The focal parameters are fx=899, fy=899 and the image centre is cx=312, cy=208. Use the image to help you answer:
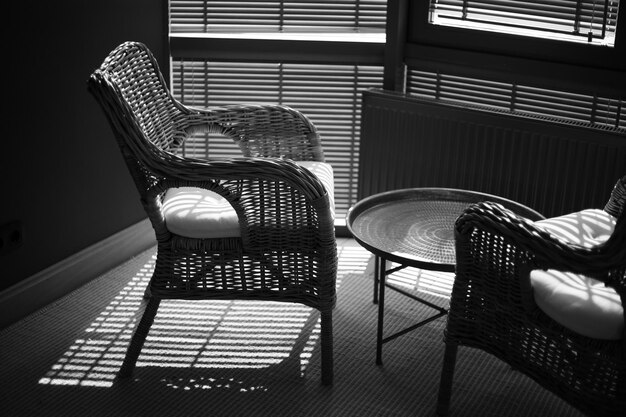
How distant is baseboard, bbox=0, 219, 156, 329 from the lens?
9.11 feet

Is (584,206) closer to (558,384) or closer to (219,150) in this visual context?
(558,384)

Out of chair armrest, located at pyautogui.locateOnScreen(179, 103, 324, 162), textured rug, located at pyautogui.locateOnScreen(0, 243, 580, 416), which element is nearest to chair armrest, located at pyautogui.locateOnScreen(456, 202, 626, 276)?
textured rug, located at pyautogui.locateOnScreen(0, 243, 580, 416)

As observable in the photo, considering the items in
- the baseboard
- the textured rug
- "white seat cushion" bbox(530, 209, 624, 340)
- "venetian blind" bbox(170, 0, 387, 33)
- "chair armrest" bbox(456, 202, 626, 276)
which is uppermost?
"venetian blind" bbox(170, 0, 387, 33)

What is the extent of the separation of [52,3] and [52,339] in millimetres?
1025

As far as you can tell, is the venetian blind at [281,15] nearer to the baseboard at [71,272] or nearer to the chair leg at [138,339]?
the baseboard at [71,272]

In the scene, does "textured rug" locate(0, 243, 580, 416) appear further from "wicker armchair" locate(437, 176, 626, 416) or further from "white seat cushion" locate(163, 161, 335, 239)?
"white seat cushion" locate(163, 161, 335, 239)

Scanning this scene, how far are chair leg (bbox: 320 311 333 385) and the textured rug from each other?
34 mm

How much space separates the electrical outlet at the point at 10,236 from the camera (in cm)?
269

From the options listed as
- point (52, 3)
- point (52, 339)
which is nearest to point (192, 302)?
point (52, 339)

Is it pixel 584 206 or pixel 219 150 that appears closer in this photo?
pixel 584 206

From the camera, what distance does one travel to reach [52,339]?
271 centimetres

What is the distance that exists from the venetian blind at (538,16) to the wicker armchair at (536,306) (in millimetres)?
1043

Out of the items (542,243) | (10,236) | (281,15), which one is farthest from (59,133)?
(542,243)

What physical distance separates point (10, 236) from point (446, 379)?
4.48 feet
